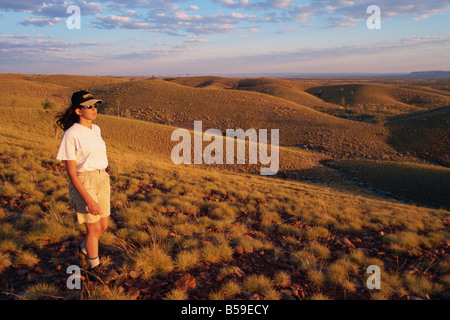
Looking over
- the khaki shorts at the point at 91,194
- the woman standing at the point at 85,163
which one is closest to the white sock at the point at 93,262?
the woman standing at the point at 85,163

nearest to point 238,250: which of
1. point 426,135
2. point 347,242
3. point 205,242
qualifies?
point 205,242

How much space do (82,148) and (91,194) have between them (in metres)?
0.65

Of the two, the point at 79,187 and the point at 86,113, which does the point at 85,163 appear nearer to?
the point at 79,187

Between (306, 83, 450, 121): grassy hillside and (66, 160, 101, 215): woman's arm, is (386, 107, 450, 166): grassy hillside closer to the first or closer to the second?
(306, 83, 450, 121): grassy hillside

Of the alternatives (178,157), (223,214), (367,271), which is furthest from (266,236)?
(178,157)

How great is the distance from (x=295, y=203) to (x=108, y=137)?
23486 millimetres

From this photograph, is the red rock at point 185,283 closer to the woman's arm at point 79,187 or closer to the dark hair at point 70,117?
the woman's arm at point 79,187

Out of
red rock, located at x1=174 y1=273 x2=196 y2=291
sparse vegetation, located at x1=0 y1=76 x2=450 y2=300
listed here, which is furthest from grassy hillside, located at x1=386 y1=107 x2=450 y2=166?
red rock, located at x1=174 y1=273 x2=196 y2=291

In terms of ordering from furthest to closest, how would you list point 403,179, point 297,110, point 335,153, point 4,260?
point 297,110, point 335,153, point 403,179, point 4,260

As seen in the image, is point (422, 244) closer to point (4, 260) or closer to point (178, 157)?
point (4, 260)

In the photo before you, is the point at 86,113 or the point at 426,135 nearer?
the point at 86,113

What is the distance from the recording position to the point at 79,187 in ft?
10.8
